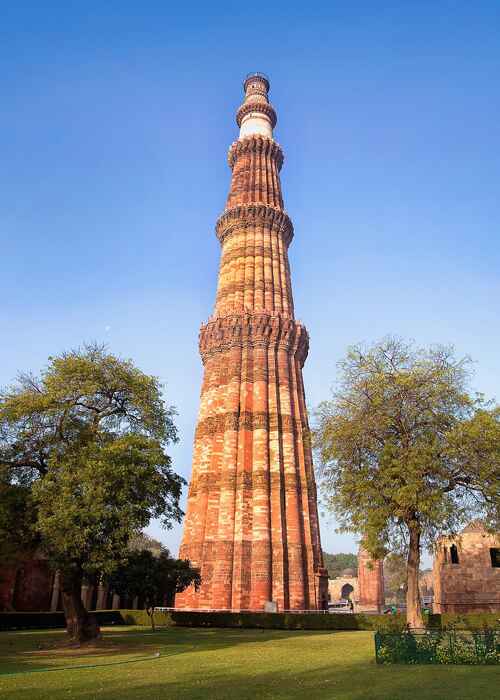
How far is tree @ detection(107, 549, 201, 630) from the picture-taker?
25.5m

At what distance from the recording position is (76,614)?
21.9 meters

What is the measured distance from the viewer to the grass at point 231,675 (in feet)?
36.8

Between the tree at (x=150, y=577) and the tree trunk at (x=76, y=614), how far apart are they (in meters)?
2.30

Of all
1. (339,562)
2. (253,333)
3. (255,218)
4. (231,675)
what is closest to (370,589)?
(253,333)

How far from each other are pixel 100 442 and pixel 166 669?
10.4 meters

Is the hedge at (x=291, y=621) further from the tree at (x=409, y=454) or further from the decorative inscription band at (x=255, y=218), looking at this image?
the decorative inscription band at (x=255, y=218)

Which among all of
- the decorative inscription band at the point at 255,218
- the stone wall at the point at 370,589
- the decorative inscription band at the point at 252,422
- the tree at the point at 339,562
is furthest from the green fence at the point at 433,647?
the tree at the point at 339,562

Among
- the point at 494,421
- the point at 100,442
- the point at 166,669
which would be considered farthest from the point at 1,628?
the point at 494,421

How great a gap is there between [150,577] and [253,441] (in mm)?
12012

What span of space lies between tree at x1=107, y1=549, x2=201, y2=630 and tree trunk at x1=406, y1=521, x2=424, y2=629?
11.3 meters

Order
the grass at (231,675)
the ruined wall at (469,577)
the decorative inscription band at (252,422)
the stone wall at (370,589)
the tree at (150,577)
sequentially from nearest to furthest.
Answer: the grass at (231,675) → the tree at (150,577) → the decorative inscription band at (252,422) → the ruined wall at (469,577) → the stone wall at (370,589)

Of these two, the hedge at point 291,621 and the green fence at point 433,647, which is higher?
the green fence at point 433,647

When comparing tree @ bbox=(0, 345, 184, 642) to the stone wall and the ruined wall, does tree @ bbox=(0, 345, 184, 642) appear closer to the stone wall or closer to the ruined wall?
the ruined wall

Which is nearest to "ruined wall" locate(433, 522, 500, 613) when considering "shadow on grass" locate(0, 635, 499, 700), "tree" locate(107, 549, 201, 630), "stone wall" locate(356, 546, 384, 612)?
"stone wall" locate(356, 546, 384, 612)
